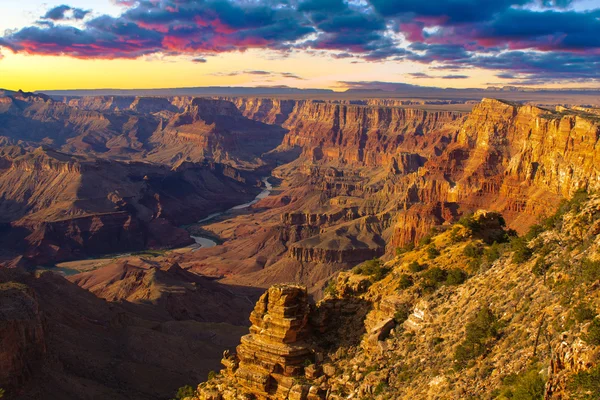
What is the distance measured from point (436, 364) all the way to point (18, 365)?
3914 cm

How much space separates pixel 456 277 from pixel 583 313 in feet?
30.4

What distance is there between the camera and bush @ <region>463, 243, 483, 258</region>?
29484 millimetres

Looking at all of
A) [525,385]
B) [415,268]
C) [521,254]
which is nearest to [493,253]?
[521,254]

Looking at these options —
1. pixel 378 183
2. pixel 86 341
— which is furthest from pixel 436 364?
pixel 378 183

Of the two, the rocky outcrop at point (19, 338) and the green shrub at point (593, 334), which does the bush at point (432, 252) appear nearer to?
the green shrub at point (593, 334)

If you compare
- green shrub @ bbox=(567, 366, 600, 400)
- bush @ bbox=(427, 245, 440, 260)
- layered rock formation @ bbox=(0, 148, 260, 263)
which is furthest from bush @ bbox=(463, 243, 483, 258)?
layered rock formation @ bbox=(0, 148, 260, 263)

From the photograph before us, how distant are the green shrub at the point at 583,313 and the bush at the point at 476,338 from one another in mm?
3577

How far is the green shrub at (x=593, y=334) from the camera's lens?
626 inches

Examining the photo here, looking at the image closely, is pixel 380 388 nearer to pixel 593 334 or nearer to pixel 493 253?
pixel 493 253

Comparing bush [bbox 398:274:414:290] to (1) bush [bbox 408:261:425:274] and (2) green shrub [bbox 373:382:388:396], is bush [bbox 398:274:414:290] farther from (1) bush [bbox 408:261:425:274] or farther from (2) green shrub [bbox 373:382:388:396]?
(2) green shrub [bbox 373:382:388:396]

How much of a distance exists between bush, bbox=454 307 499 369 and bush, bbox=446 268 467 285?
466 cm

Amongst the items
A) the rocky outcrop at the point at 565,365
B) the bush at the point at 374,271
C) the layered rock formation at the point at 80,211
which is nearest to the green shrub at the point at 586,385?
the rocky outcrop at the point at 565,365

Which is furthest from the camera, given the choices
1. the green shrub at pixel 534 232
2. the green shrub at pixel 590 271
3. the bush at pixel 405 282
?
the bush at pixel 405 282

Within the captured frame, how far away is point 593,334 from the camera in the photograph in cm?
1616
